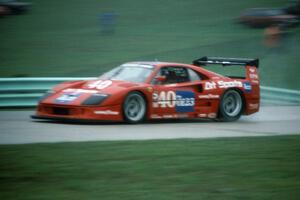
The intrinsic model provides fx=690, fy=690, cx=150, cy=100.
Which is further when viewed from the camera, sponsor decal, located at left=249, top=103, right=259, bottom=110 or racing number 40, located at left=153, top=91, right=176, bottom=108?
sponsor decal, located at left=249, top=103, right=259, bottom=110

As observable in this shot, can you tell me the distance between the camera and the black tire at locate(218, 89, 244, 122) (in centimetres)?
1305

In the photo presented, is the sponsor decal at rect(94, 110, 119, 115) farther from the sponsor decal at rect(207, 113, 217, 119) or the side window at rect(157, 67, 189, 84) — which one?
the sponsor decal at rect(207, 113, 217, 119)

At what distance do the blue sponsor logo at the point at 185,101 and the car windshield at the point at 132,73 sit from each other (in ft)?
2.23

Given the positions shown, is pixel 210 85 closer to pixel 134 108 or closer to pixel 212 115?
pixel 212 115

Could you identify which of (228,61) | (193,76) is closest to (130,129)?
(193,76)

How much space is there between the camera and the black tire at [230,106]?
13.1 metres

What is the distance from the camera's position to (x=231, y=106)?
1334cm

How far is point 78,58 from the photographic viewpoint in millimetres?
21078

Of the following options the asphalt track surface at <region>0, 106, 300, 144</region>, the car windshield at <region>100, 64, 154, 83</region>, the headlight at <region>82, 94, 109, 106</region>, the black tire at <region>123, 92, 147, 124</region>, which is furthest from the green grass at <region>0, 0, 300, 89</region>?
the headlight at <region>82, 94, 109, 106</region>

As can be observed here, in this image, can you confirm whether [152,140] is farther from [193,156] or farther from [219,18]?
[219,18]

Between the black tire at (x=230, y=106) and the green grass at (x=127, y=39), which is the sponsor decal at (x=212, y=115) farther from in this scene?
the green grass at (x=127, y=39)

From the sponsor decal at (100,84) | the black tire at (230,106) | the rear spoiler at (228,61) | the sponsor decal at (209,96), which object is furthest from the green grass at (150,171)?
the rear spoiler at (228,61)

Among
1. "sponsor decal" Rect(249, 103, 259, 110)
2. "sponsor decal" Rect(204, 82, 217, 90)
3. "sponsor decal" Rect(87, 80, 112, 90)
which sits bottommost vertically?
"sponsor decal" Rect(249, 103, 259, 110)

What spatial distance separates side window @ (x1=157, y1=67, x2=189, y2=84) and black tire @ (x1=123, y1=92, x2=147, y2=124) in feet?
2.41
